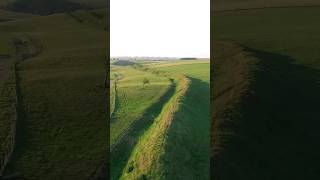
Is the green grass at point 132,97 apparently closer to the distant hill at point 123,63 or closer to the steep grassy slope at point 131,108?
the steep grassy slope at point 131,108

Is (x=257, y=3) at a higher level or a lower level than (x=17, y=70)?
higher

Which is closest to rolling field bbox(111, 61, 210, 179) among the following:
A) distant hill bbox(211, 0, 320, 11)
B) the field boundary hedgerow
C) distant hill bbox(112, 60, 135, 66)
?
distant hill bbox(112, 60, 135, 66)

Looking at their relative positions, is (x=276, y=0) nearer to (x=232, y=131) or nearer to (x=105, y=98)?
(x=232, y=131)

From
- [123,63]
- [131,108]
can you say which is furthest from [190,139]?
[123,63]

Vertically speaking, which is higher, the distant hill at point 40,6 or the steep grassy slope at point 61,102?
the distant hill at point 40,6

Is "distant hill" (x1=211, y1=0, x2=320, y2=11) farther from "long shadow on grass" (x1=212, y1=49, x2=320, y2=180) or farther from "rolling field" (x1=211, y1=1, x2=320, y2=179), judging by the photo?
"long shadow on grass" (x1=212, y1=49, x2=320, y2=180)

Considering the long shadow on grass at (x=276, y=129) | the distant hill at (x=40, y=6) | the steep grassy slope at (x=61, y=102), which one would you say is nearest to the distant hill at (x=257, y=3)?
the long shadow on grass at (x=276, y=129)

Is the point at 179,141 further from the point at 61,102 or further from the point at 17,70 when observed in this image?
the point at 17,70
